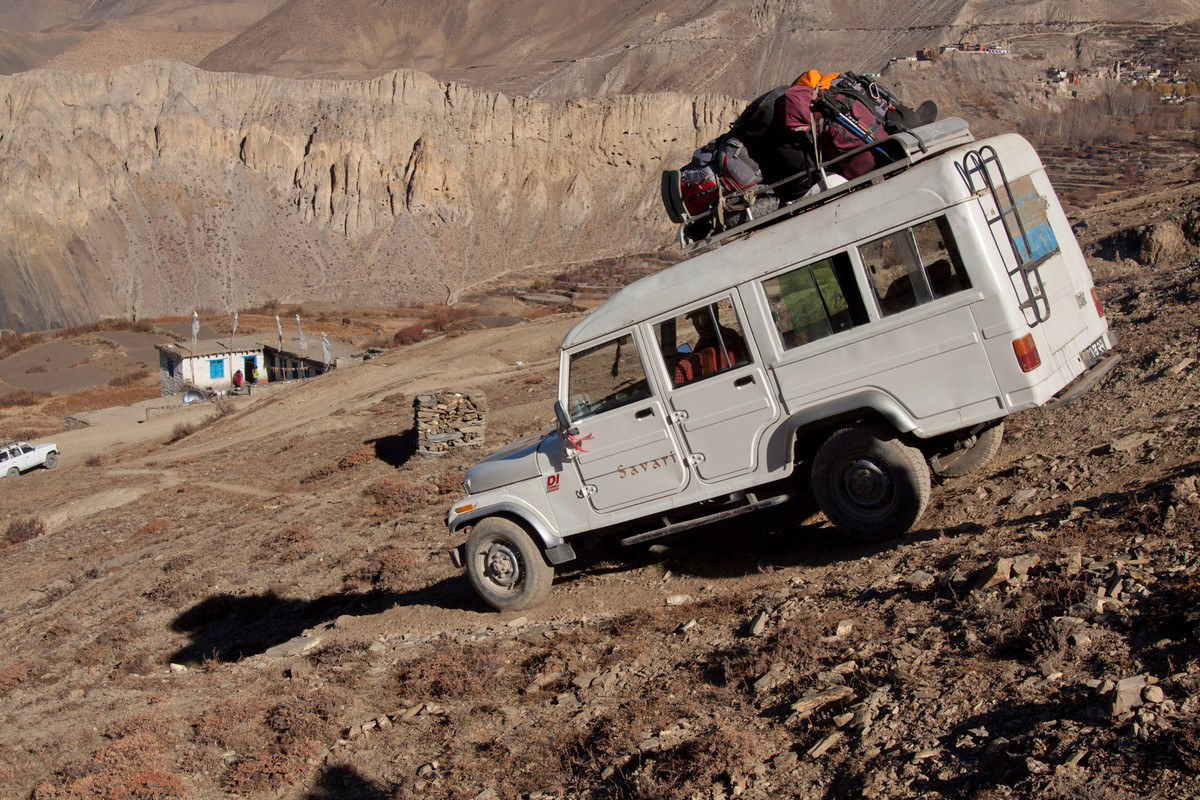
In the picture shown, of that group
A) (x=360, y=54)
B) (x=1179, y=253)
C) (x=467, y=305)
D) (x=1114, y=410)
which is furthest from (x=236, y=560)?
(x=360, y=54)

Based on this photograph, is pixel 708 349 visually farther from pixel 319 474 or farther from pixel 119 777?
pixel 319 474

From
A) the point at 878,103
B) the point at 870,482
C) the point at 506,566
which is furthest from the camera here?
the point at 506,566

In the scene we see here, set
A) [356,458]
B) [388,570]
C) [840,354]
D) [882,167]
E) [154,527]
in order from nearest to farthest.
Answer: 1. [882,167]
2. [840,354]
3. [388,570]
4. [154,527]
5. [356,458]

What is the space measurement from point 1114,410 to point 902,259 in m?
3.72

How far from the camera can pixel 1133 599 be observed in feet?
15.7

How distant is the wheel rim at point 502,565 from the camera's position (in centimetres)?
841

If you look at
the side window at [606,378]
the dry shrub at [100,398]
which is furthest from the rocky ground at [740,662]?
the dry shrub at [100,398]

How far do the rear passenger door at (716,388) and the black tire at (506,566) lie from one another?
76.2 inches

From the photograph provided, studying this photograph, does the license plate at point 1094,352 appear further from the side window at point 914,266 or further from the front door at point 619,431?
the front door at point 619,431

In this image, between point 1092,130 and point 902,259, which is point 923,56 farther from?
point 902,259

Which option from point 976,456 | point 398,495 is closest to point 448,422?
point 398,495

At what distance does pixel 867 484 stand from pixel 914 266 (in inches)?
68.5

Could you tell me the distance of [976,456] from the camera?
26.7 ft

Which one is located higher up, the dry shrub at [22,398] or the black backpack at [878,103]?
the dry shrub at [22,398]
